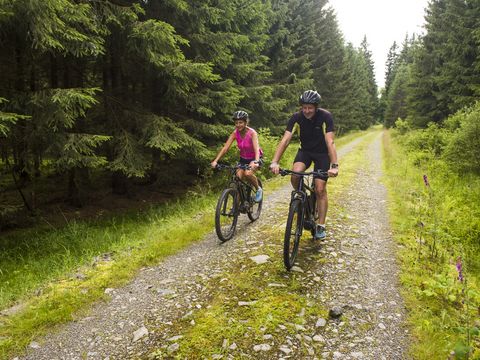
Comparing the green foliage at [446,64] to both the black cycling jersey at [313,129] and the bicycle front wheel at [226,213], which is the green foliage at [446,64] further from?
the bicycle front wheel at [226,213]

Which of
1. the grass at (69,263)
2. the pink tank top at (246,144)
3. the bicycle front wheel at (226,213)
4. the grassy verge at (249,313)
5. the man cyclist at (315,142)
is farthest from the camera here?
the pink tank top at (246,144)

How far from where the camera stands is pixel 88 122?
11.3 m

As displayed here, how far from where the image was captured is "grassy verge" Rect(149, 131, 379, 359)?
348cm

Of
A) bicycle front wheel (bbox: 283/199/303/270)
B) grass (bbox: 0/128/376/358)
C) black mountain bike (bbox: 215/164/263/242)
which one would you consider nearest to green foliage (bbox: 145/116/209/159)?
grass (bbox: 0/128/376/358)

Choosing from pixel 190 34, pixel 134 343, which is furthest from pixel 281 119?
pixel 134 343

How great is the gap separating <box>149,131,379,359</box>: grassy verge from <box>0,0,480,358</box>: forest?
1395 millimetres

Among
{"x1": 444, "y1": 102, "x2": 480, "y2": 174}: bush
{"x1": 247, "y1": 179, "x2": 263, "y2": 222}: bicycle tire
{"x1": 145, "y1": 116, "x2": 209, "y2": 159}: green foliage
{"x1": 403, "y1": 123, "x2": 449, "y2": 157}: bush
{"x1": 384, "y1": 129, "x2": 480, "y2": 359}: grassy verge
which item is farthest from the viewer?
{"x1": 403, "y1": 123, "x2": 449, "y2": 157}: bush

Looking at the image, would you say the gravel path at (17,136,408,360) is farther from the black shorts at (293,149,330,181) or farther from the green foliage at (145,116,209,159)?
the green foliage at (145,116,209,159)

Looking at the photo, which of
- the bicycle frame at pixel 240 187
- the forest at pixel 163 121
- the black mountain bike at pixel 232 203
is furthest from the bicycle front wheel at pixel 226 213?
the forest at pixel 163 121

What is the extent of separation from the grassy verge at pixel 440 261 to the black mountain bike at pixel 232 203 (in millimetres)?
3320

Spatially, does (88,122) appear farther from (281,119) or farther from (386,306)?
(281,119)

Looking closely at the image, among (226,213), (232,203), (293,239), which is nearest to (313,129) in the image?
(293,239)

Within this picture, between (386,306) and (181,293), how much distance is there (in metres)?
2.90

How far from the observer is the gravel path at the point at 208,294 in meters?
3.52
